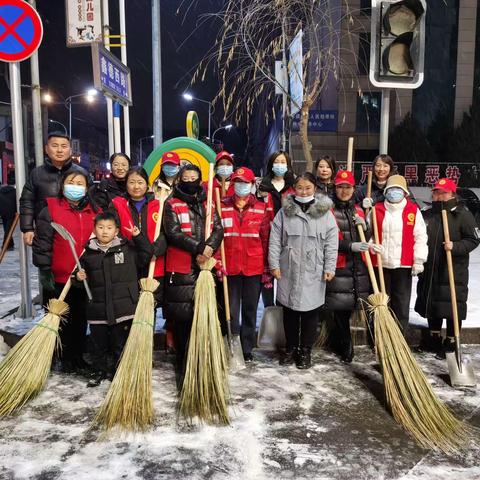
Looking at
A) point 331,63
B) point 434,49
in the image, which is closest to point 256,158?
point 434,49

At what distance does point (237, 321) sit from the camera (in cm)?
383

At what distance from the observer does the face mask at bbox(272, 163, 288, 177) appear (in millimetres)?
4223

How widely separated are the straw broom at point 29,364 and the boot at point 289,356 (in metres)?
1.78

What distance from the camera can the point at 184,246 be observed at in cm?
336

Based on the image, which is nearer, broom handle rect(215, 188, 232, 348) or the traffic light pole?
broom handle rect(215, 188, 232, 348)

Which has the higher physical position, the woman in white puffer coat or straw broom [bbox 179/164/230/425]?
the woman in white puffer coat

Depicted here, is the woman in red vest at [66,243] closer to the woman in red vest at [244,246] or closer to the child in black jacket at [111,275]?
the child in black jacket at [111,275]

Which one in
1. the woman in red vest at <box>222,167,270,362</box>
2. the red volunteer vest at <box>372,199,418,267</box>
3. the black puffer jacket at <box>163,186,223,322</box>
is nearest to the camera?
the black puffer jacket at <box>163,186,223,322</box>

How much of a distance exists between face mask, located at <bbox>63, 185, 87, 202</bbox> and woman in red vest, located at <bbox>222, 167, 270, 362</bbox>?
109 centimetres

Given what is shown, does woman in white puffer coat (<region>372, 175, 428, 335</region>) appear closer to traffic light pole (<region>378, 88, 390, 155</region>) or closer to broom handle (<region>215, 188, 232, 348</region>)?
traffic light pole (<region>378, 88, 390, 155</region>)

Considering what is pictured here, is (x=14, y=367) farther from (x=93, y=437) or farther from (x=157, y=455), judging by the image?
(x=157, y=455)

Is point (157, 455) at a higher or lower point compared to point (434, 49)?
lower

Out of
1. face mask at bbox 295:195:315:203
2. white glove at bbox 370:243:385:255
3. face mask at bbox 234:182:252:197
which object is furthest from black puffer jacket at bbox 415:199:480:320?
face mask at bbox 234:182:252:197

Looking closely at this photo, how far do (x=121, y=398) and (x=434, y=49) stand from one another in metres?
20.4
